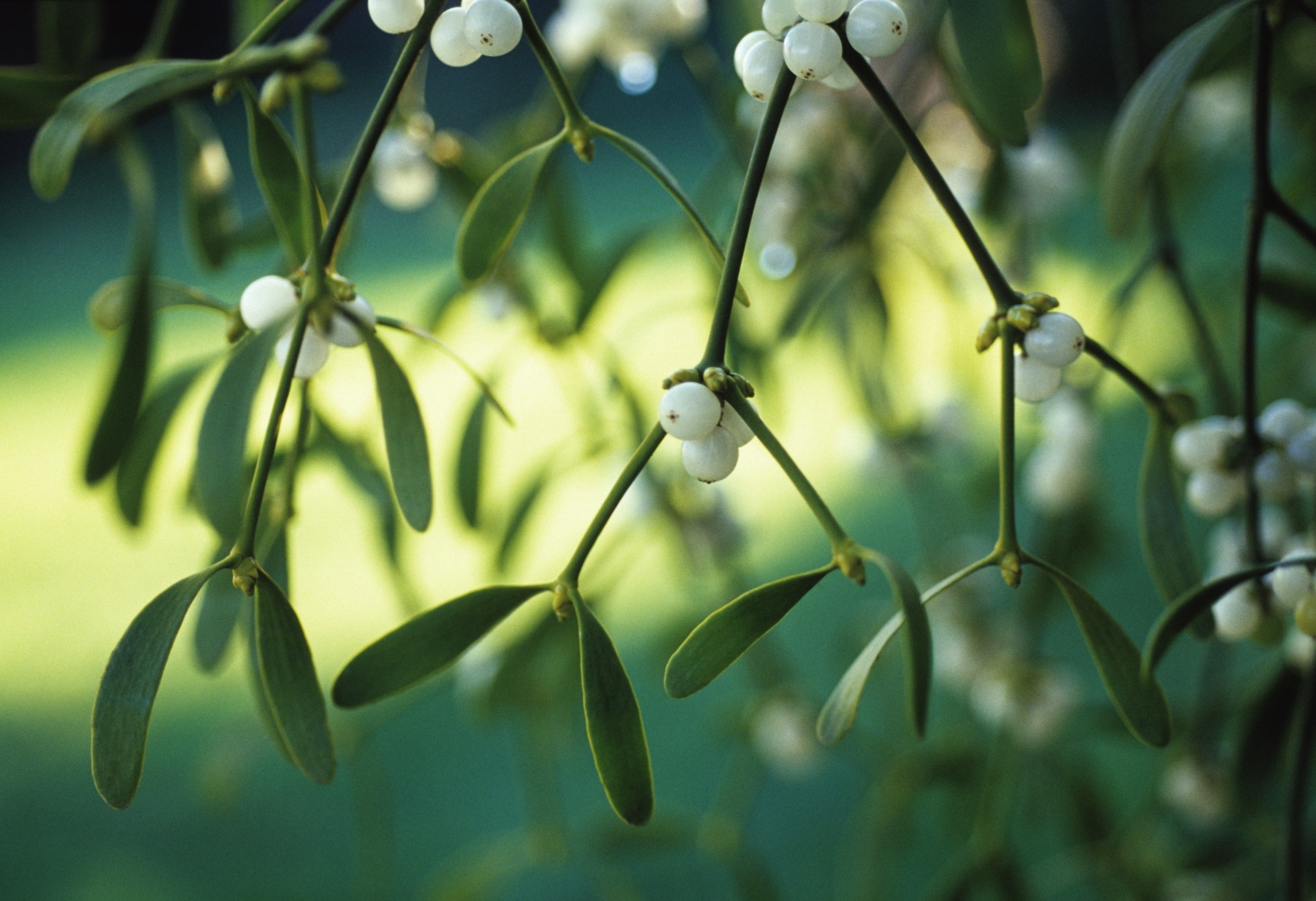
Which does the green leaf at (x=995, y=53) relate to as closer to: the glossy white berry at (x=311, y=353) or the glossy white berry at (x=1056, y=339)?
the glossy white berry at (x=1056, y=339)

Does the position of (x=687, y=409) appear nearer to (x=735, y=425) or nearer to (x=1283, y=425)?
(x=735, y=425)

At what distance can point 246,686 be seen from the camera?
1241mm

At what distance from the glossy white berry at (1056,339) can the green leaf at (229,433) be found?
18 cm

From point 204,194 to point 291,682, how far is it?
9.7 inches

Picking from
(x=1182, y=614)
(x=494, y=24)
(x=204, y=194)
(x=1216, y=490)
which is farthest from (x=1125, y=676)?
(x=204, y=194)

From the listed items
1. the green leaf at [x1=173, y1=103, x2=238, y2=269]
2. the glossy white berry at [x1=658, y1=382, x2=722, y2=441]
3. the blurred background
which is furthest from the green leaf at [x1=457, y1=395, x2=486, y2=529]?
the glossy white berry at [x1=658, y1=382, x2=722, y2=441]

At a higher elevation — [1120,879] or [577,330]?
[577,330]

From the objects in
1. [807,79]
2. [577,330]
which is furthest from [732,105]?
[807,79]

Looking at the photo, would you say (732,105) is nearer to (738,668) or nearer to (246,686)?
(738,668)

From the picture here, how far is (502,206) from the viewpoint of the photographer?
29 cm

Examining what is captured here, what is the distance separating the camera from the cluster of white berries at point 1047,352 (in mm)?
262

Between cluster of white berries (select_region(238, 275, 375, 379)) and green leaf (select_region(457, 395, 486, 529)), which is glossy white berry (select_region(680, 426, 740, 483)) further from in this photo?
green leaf (select_region(457, 395, 486, 529))

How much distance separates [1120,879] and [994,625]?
0.61 feet

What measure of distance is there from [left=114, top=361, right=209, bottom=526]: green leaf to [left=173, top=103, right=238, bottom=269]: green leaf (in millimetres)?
71
